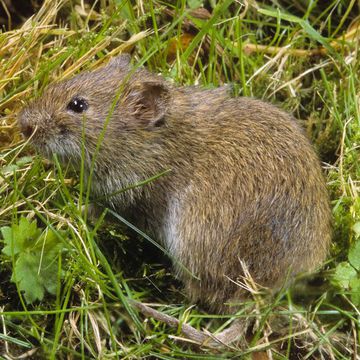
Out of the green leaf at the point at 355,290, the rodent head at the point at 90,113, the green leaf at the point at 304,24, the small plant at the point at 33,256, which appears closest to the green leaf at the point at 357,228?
the green leaf at the point at 355,290

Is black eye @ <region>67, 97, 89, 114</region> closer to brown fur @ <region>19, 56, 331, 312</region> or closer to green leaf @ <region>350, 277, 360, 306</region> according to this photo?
brown fur @ <region>19, 56, 331, 312</region>

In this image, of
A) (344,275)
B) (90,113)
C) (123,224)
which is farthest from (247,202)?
(90,113)

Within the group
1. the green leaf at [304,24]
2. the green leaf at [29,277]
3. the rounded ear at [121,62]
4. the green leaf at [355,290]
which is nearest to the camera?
the green leaf at [29,277]

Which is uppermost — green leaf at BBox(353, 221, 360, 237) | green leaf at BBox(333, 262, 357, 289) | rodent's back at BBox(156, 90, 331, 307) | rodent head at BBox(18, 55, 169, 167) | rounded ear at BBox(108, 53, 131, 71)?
rounded ear at BBox(108, 53, 131, 71)

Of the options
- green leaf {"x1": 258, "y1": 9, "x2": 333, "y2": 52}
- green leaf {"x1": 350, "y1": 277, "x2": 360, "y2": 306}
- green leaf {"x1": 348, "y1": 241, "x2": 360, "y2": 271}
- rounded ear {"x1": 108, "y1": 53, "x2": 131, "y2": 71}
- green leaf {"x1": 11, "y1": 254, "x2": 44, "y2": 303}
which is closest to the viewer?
green leaf {"x1": 11, "y1": 254, "x2": 44, "y2": 303}

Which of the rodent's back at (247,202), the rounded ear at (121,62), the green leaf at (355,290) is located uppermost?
the rounded ear at (121,62)

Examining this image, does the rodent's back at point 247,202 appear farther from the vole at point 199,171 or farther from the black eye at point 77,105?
the black eye at point 77,105

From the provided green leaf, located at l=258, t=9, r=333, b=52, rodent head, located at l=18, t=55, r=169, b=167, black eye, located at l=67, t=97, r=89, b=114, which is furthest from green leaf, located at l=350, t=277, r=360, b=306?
green leaf, located at l=258, t=9, r=333, b=52

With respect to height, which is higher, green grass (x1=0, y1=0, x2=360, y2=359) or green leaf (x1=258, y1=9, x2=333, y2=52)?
green leaf (x1=258, y1=9, x2=333, y2=52)
